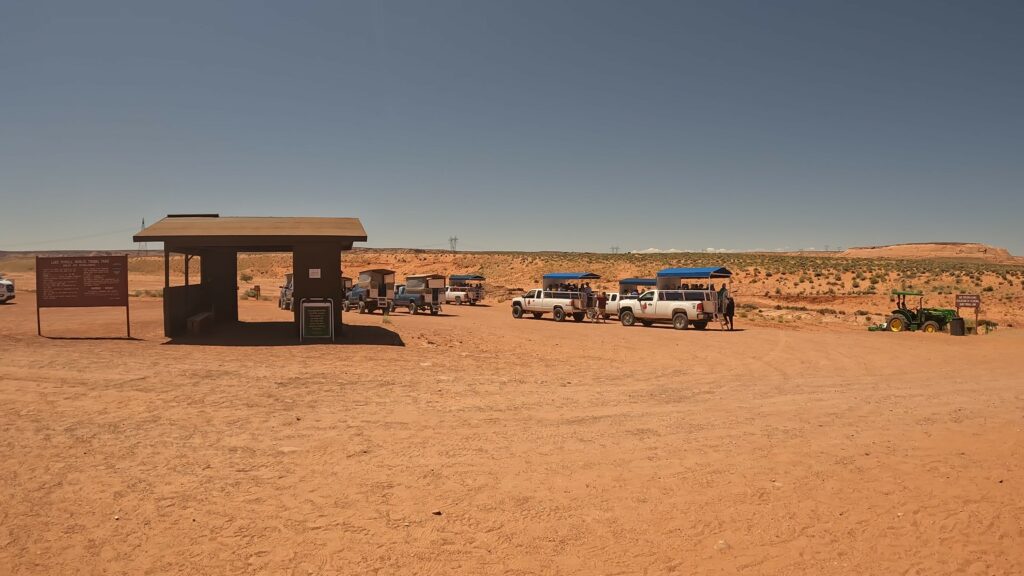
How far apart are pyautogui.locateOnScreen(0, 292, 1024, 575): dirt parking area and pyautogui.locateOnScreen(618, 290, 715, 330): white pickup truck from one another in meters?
13.9

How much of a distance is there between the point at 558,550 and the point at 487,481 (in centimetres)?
178

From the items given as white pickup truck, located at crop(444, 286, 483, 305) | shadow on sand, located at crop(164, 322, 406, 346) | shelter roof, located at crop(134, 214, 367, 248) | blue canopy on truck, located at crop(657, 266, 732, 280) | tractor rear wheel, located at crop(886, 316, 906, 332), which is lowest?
tractor rear wheel, located at crop(886, 316, 906, 332)

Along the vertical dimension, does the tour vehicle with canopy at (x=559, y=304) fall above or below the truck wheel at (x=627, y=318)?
above

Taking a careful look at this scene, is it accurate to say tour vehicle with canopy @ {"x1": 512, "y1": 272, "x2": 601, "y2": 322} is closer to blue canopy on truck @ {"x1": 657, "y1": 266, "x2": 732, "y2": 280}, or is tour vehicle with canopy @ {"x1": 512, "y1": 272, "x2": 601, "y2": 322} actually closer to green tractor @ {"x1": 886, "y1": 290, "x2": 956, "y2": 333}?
blue canopy on truck @ {"x1": 657, "y1": 266, "x2": 732, "y2": 280}

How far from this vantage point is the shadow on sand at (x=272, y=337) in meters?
18.9

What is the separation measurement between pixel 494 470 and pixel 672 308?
2340 cm

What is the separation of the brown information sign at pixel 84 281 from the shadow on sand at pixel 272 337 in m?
2.38

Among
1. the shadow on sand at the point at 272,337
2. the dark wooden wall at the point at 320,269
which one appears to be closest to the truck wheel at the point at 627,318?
the shadow on sand at the point at 272,337

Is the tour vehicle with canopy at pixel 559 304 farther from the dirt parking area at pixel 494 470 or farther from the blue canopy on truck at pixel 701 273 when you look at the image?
the dirt parking area at pixel 494 470

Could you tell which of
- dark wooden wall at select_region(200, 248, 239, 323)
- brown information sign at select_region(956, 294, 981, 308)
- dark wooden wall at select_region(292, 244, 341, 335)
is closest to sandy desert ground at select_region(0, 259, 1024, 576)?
dark wooden wall at select_region(292, 244, 341, 335)

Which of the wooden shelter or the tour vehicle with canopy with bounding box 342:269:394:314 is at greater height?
the wooden shelter

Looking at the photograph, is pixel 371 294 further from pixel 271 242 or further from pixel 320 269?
pixel 271 242

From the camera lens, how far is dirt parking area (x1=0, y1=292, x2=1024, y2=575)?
5.44m

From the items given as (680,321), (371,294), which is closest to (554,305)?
(680,321)
